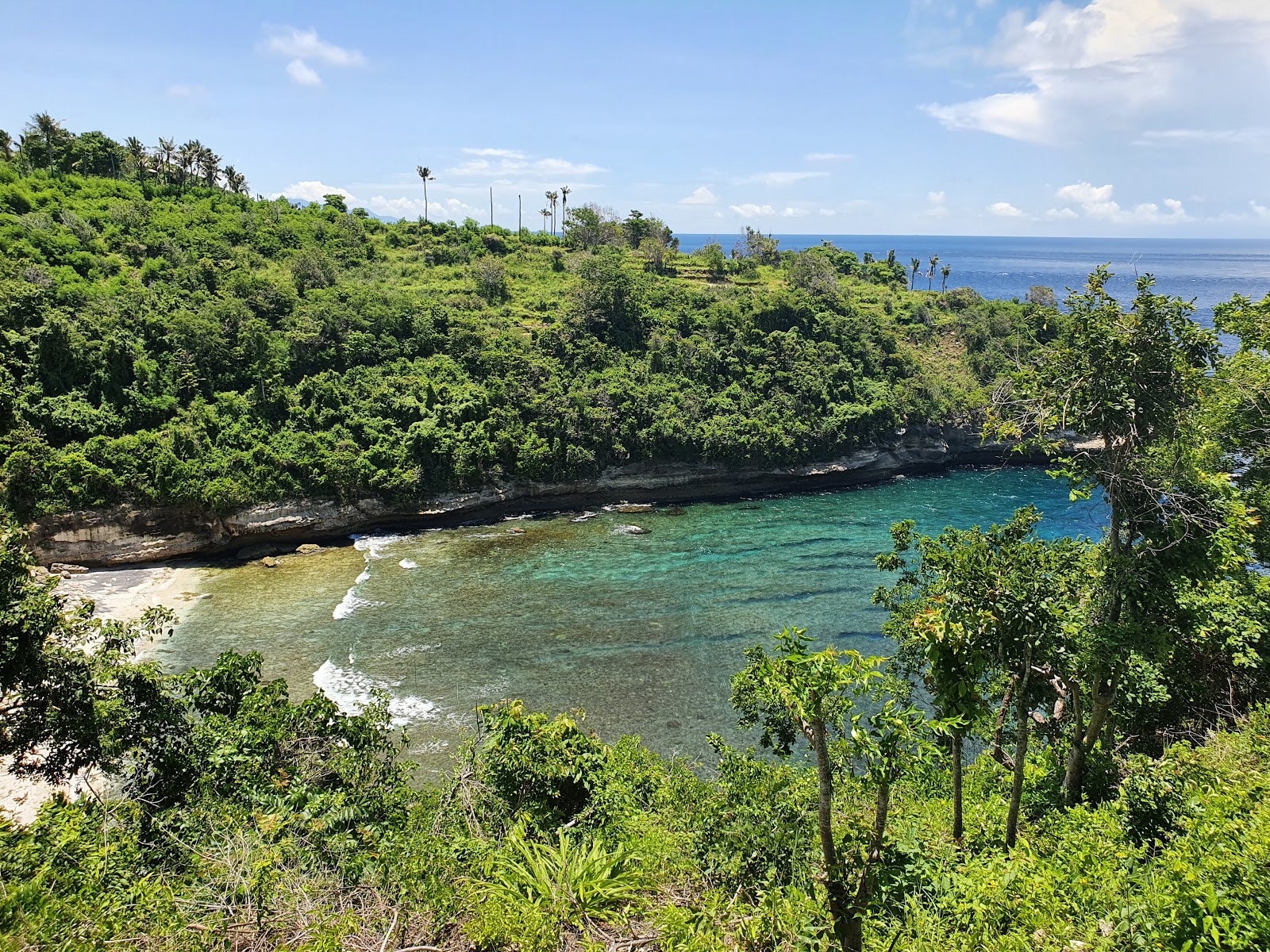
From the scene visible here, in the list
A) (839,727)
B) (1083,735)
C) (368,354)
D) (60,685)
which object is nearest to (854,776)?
(1083,735)

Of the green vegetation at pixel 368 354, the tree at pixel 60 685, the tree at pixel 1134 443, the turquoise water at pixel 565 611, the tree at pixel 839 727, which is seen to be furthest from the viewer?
the green vegetation at pixel 368 354

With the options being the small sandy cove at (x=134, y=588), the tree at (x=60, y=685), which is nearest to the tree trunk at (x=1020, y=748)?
the tree at (x=60, y=685)

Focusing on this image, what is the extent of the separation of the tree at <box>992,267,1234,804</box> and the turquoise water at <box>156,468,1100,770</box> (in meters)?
13.6

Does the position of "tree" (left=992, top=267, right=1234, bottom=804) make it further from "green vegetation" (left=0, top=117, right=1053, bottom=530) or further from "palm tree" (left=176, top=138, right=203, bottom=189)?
"palm tree" (left=176, top=138, right=203, bottom=189)

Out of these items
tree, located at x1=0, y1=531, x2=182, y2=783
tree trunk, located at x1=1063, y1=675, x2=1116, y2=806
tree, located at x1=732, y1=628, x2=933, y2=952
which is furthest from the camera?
tree trunk, located at x1=1063, y1=675, x2=1116, y2=806

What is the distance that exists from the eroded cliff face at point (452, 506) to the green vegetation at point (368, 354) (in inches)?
37.1

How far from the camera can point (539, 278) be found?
65.2 m

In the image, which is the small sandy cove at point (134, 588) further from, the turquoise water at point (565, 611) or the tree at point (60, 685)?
the tree at point (60, 685)

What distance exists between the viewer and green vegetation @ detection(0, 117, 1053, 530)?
114 ft

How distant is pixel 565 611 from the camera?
30.4 metres

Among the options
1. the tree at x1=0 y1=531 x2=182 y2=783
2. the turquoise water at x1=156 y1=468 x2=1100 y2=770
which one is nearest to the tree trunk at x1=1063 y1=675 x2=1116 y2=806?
the turquoise water at x1=156 y1=468 x2=1100 y2=770

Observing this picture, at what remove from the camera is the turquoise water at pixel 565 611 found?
23797 millimetres

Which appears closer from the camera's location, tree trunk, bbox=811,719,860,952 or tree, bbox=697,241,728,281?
tree trunk, bbox=811,719,860,952

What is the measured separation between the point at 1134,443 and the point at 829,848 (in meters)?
7.19
